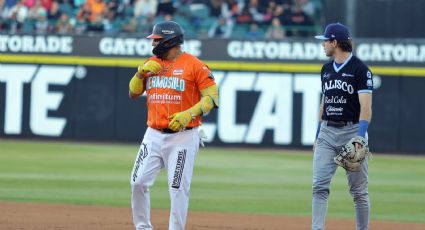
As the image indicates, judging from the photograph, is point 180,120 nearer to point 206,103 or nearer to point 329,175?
point 206,103

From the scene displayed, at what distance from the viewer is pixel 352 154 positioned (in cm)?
915

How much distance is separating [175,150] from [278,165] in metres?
10.5

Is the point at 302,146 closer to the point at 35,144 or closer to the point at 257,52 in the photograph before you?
the point at 257,52

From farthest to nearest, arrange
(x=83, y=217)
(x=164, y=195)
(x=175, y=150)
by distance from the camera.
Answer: (x=164, y=195), (x=83, y=217), (x=175, y=150)

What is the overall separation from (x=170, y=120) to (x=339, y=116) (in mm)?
1606

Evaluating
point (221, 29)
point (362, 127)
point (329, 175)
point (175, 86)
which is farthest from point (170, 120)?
point (221, 29)

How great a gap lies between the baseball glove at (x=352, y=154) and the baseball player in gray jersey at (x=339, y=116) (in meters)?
0.01

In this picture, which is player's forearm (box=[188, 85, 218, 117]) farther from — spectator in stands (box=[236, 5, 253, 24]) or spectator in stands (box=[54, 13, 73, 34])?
spectator in stands (box=[54, 13, 73, 34])

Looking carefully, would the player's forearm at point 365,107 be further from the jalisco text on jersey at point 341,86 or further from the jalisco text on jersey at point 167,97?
the jalisco text on jersey at point 167,97

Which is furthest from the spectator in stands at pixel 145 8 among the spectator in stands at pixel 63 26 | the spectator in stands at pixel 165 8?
the spectator in stands at pixel 63 26

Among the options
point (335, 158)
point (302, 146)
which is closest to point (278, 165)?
point (302, 146)

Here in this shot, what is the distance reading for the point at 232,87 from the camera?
22.6 meters

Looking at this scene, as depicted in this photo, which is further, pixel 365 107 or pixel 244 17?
pixel 244 17

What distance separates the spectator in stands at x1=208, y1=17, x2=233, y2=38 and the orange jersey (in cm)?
1442
